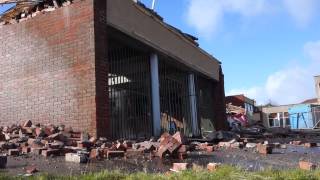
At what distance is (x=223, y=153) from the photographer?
9094mm

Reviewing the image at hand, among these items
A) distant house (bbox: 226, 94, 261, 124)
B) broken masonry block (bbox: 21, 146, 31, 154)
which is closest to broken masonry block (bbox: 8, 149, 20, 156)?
broken masonry block (bbox: 21, 146, 31, 154)

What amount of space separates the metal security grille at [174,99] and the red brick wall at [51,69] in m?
4.90

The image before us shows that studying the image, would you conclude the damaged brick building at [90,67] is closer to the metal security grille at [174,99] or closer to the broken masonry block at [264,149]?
the metal security grille at [174,99]

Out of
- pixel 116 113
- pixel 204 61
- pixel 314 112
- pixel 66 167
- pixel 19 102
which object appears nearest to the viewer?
pixel 66 167

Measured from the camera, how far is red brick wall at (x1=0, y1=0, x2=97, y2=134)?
1077 cm

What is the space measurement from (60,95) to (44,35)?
1.82m

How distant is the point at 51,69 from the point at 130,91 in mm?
3371

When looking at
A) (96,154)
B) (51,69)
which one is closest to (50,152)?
(96,154)

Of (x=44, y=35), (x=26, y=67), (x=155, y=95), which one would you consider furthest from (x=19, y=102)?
(x=155, y=95)

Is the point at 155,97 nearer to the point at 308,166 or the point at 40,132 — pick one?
the point at 40,132

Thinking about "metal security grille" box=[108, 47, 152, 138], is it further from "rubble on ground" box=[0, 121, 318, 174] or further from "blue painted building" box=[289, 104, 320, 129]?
"blue painted building" box=[289, 104, 320, 129]

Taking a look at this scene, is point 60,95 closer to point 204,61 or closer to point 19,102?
point 19,102

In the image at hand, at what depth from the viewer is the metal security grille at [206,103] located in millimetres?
19812

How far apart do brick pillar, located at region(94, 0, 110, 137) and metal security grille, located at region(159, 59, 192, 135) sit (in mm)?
4748
